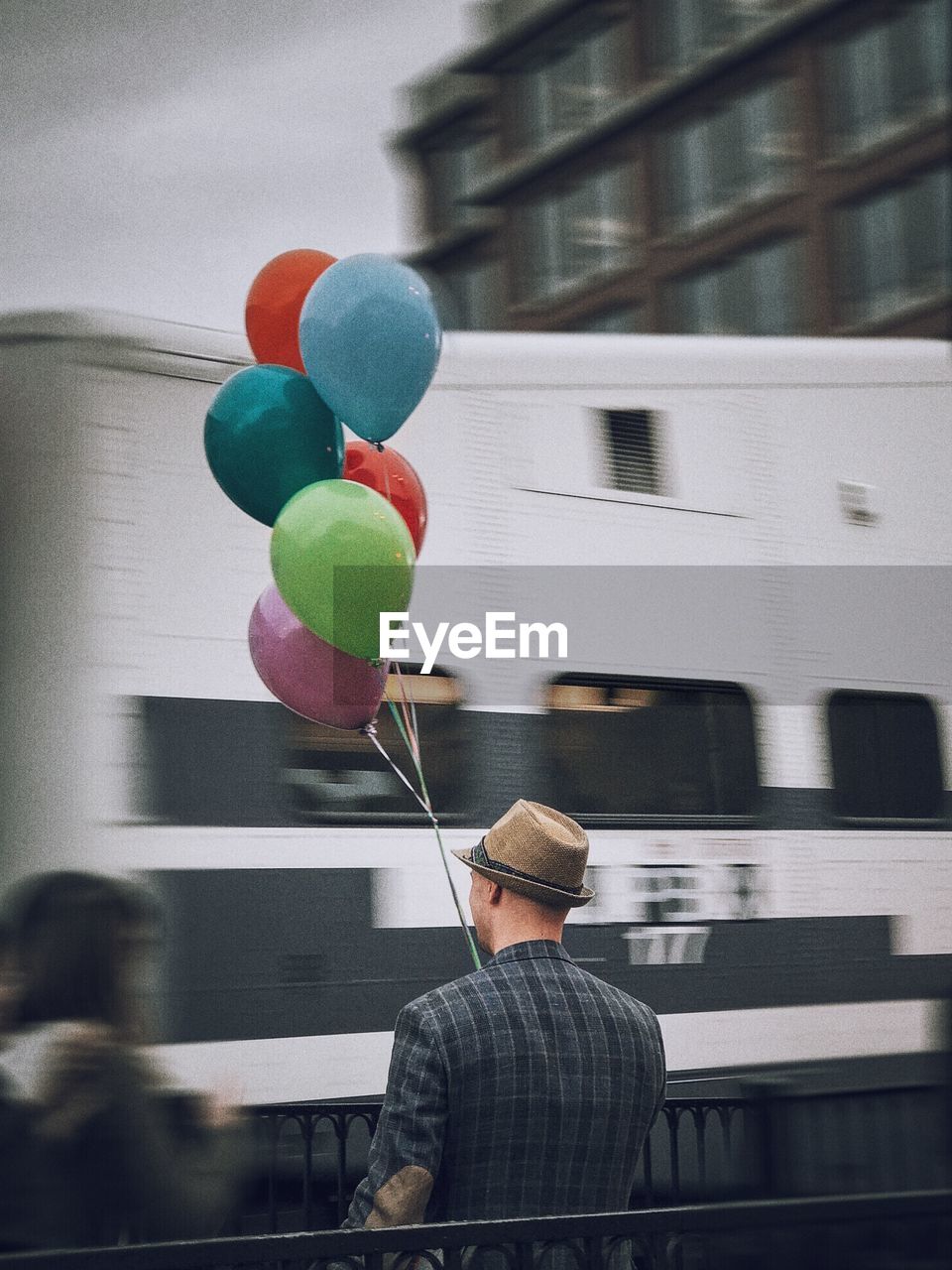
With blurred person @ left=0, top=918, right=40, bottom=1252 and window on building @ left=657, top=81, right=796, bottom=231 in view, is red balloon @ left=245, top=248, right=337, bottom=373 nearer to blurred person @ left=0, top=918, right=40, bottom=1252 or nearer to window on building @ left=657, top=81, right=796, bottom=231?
blurred person @ left=0, top=918, right=40, bottom=1252

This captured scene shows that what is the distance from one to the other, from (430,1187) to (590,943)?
3.09m

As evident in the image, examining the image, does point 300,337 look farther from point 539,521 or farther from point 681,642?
point 681,642

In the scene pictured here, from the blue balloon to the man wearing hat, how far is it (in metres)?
1.66

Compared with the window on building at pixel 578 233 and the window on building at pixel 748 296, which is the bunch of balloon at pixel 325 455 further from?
the window on building at pixel 578 233

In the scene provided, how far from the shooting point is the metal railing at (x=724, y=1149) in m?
4.14

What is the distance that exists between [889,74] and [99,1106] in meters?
24.0

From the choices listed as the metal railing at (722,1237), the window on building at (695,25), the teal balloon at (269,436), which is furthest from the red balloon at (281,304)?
the window on building at (695,25)

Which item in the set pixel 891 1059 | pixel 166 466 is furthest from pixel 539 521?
pixel 891 1059

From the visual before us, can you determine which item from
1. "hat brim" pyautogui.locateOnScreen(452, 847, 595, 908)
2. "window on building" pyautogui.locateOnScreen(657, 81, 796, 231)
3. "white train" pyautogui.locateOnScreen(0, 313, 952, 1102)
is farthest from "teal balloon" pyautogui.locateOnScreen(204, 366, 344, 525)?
"window on building" pyautogui.locateOnScreen(657, 81, 796, 231)

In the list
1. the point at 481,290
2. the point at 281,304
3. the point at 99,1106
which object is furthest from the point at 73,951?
the point at 481,290

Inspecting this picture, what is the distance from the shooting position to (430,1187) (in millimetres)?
2451

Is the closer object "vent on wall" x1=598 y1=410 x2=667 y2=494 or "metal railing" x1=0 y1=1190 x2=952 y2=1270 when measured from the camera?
"metal railing" x1=0 y1=1190 x2=952 y2=1270

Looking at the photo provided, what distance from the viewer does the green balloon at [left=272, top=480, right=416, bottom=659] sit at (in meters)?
3.96

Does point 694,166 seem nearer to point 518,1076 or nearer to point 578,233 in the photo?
point 578,233
